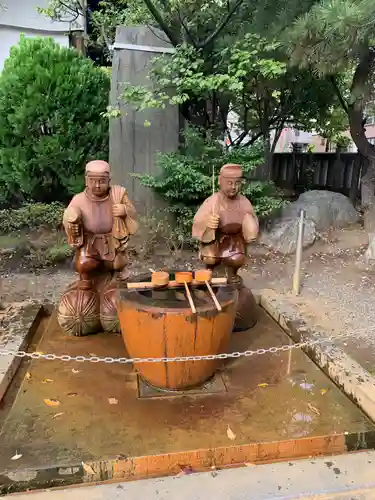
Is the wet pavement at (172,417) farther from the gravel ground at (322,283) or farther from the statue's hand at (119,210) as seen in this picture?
the gravel ground at (322,283)

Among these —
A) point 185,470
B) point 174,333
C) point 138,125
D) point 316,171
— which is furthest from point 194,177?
point 316,171

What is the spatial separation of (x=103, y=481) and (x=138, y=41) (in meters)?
5.83

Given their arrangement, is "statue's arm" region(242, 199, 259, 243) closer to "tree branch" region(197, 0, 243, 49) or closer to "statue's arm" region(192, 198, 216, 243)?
"statue's arm" region(192, 198, 216, 243)

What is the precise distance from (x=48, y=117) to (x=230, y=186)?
3927mm

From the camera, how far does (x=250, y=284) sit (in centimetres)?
574

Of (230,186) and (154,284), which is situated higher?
(230,186)

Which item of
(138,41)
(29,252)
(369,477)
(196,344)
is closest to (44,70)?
(138,41)

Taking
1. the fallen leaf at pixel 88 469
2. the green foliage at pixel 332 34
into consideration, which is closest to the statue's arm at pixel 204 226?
the fallen leaf at pixel 88 469

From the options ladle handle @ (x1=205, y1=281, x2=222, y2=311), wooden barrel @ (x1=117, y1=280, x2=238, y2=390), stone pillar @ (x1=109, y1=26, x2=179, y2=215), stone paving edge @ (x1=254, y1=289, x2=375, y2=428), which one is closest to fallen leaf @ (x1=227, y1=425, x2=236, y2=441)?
wooden barrel @ (x1=117, y1=280, x2=238, y2=390)

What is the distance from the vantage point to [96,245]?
328 centimetres

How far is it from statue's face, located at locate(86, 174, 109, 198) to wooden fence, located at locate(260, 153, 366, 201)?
740 centimetres

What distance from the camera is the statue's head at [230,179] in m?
3.24

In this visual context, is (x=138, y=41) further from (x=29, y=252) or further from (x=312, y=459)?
(x=312, y=459)

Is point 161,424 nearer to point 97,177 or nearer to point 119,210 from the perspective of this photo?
point 119,210
